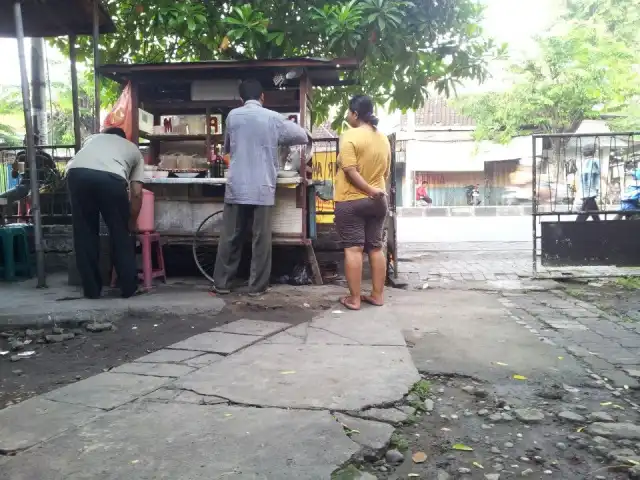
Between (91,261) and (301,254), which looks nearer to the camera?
(91,261)

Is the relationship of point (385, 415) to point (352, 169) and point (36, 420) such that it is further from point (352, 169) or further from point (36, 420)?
point (352, 169)

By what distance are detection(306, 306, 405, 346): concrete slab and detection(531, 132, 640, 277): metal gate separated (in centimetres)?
311

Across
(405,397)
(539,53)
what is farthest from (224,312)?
(539,53)

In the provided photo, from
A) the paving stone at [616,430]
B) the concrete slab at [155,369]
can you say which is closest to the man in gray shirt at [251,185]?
the concrete slab at [155,369]

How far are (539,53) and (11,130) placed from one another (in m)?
20.3

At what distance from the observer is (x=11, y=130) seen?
74.7 feet

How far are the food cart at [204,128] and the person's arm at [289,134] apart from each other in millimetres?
475

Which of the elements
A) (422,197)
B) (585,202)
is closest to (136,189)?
(585,202)

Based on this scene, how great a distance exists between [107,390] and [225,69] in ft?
14.5

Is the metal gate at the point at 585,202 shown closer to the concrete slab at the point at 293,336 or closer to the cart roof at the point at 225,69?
the cart roof at the point at 225,69

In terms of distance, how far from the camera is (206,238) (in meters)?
6.38

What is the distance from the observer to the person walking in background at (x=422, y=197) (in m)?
27.0

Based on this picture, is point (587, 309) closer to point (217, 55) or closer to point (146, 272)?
point (146, 272)

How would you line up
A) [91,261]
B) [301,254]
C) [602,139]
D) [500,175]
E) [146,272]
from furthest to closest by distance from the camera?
1. [500,175]
2. [602,139]
3. [301,254]
4. [146,272]
5. [91,261]
